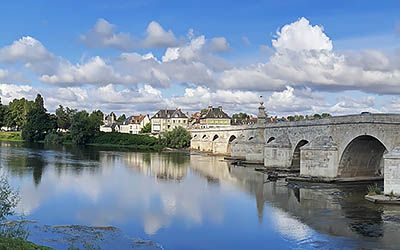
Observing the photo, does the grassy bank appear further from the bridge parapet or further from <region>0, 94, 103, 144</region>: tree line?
the bridge parapet

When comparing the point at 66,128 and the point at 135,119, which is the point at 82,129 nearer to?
the point at 66,128

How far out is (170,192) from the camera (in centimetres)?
2530

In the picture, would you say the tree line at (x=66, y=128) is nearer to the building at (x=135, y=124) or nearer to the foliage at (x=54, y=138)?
the foliage at (x=54, y=138)

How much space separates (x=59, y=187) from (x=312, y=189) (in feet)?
43.5

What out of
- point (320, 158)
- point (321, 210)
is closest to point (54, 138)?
point (320, 158)

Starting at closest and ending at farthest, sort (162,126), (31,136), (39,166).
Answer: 1. (39,166)
2. (31,136)
3. (162,126)

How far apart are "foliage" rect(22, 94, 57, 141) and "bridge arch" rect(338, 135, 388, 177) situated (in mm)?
62458

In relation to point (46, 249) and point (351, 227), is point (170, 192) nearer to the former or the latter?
point (351, 227)

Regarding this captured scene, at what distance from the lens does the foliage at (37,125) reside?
80.8 metres

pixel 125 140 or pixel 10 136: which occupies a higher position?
pixel 10 136

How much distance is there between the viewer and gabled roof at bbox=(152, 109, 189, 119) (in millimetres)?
96500

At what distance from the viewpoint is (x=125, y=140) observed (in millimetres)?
77562

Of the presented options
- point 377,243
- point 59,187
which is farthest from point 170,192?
point 377,243

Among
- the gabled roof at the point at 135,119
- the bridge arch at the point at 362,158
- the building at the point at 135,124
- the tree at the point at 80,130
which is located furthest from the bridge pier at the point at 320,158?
the gabled roof at the point at 135,119
